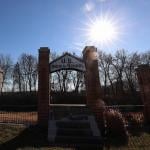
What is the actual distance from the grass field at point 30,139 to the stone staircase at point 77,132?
48 cm

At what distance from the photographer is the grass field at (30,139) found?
32.2 ft

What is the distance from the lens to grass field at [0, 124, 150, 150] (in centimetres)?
982

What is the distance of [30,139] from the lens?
10938 millimetres

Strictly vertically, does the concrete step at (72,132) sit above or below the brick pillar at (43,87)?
below

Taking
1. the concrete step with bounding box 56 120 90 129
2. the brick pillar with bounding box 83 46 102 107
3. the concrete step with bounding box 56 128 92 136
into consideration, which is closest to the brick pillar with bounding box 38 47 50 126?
the concrete step with bounding box 56 120 90 129

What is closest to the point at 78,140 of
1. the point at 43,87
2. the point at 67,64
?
the point at 43,87

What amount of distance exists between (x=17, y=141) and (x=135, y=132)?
19.7 ft

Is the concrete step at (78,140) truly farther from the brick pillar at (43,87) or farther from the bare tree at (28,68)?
the bare tree at (28,68)

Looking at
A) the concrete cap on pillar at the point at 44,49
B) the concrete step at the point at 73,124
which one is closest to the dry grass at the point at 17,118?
the concrete step at the point at 73,124

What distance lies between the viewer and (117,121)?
39.5ft

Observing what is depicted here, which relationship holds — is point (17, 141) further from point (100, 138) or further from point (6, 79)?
point (6, 79)

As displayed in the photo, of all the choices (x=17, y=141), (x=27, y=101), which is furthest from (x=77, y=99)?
(x=17, y=141)

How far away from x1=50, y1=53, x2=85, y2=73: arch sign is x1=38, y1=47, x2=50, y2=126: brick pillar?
0.56 meters

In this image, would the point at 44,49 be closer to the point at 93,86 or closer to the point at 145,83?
the point at 93,86
